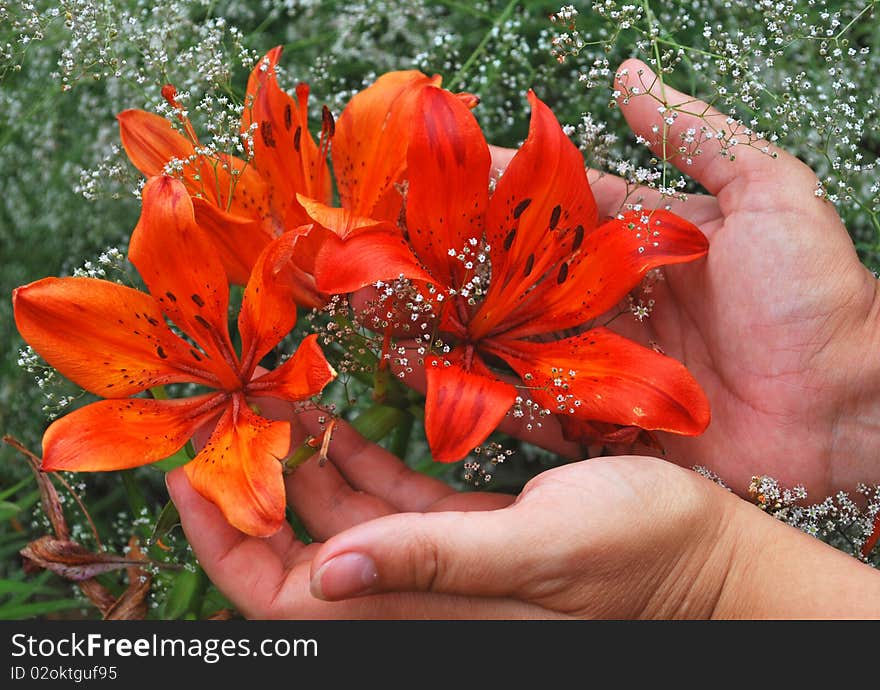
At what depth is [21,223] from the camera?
171 centimetres

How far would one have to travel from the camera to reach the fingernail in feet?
3.12

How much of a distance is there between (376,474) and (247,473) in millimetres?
307

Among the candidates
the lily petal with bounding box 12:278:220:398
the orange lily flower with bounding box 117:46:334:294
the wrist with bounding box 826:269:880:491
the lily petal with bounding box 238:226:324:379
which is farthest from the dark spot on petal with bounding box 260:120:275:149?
the wrist with bounding box 826:269:880:491

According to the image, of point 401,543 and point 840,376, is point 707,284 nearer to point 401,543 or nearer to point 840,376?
point 840,376

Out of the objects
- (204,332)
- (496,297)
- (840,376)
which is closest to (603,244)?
(496,297)

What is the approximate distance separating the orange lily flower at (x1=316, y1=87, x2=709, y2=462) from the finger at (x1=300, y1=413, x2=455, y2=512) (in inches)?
8.3

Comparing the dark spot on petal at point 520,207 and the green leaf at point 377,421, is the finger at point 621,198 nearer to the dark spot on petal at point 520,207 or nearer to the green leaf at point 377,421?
the dark spot on petal at point 520,207

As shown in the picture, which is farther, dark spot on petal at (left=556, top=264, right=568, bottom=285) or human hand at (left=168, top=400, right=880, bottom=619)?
dark spot on petal at (left=556, top=264, right=568, bottom=285)


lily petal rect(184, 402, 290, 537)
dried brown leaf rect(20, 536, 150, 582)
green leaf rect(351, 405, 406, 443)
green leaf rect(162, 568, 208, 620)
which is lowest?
green leaf rect(162, 568, 208, 620)

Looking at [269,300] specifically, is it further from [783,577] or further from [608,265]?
[783,577]

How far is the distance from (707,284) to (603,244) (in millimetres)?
220

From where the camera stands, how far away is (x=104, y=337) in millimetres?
1169

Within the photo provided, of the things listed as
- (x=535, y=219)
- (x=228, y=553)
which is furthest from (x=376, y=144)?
(x=228, y=553)

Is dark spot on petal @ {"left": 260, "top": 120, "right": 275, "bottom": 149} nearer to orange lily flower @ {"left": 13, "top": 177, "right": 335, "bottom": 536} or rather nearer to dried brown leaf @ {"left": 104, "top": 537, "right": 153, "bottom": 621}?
orange lily flower @ {"left": 13, "top": 177, "right": 335, "bottom": 536}
